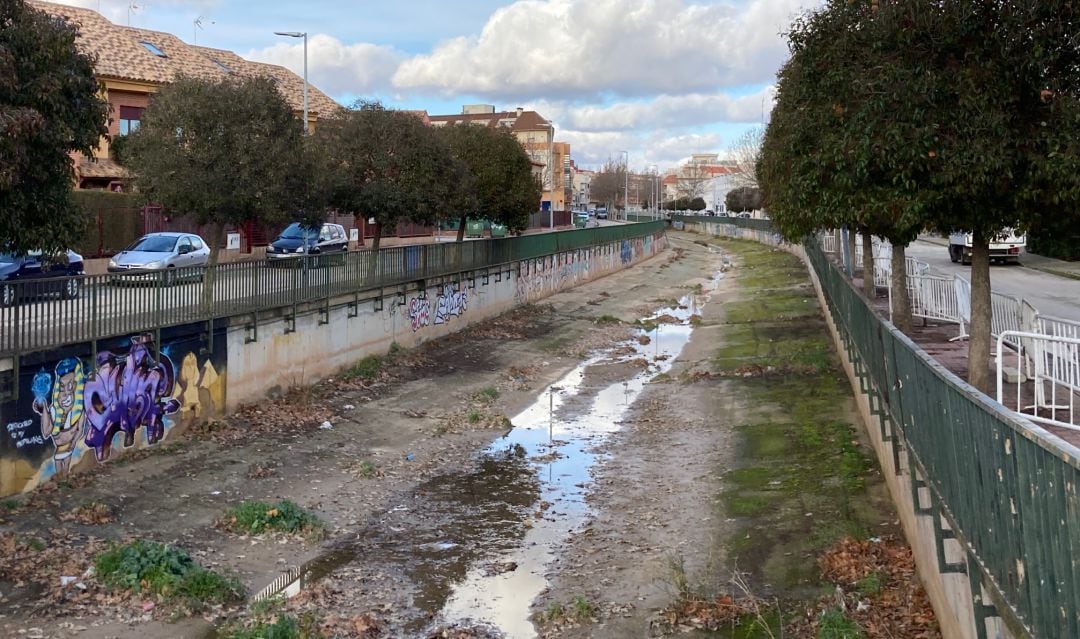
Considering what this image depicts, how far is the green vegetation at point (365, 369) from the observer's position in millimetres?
24609

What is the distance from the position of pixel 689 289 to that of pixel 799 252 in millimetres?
16101

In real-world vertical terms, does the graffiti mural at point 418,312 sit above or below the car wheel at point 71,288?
below

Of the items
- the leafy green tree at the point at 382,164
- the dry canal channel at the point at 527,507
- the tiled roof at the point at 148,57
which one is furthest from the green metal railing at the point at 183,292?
the tiled roof at the point at 148,57

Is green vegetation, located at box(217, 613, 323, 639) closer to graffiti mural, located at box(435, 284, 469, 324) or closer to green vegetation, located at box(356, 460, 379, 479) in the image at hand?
green vegetation, located at box(356, 460, 379, 479)

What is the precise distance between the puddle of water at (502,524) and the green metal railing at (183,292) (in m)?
5.24

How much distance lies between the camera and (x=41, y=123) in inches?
455

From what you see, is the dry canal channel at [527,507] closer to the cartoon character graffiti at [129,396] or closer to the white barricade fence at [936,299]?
the cartoon character graffiti at [129,396]

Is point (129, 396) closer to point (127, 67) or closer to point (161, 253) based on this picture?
point (161, 253)

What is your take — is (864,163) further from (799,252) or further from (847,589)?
(799,252)

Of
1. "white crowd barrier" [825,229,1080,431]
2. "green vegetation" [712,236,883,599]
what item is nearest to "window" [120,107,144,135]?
"green vegetation" [712,236,883,599]

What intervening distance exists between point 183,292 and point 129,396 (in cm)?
237

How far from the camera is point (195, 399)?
59.9ft

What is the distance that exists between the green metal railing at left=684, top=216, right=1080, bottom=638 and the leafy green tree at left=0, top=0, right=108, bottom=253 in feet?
32.0

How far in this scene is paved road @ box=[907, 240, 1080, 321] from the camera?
3043cm
